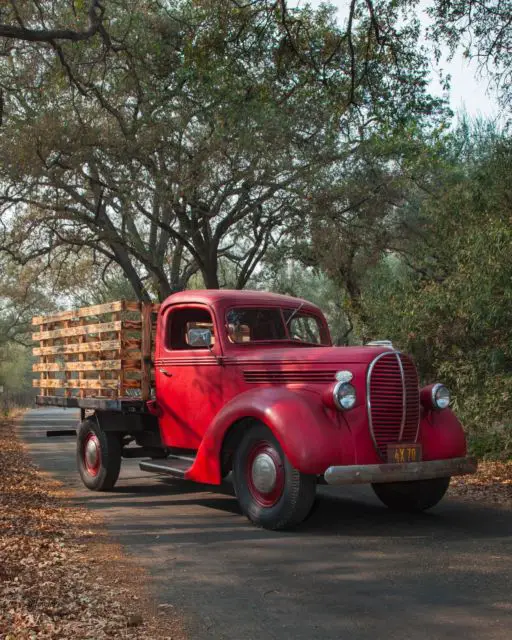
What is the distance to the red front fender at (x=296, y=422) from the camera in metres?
6.72

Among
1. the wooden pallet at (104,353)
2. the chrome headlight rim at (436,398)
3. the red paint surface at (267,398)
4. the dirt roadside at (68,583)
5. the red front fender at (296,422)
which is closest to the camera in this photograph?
the dirt roadside at (68,583)

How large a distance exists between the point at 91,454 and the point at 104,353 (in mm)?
1304

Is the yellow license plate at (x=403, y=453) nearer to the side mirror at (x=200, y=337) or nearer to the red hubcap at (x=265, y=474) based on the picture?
the red hubcap at (x=265, y=474)

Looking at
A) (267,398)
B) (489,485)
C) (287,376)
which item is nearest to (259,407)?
(267,398)

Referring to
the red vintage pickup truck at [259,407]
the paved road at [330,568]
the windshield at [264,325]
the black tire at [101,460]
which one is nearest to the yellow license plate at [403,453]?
the red vintage pickup truck at [259,407]

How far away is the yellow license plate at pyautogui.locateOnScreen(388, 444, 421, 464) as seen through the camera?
23.2 ft

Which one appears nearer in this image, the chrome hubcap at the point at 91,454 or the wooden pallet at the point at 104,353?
the wooden pallet at the point at 104,353

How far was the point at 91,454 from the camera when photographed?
9.91m

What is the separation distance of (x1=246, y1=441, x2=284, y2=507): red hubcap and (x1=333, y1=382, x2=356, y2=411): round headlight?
0.75 meters

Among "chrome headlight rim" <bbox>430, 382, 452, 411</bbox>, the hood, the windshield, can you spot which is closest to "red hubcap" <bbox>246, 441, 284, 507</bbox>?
the hood

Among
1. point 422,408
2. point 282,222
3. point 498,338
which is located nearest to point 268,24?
point 498,338

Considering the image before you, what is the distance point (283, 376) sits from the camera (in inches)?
300

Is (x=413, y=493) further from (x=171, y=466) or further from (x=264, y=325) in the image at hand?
(x=171, y=466)

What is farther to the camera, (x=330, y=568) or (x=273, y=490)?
(x=273, y=490)
